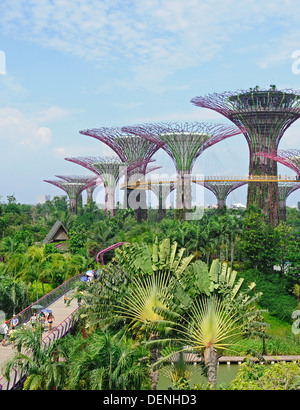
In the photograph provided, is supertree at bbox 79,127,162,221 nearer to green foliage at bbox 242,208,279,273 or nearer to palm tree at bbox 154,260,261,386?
green foliage at bbox 242,208,279,273

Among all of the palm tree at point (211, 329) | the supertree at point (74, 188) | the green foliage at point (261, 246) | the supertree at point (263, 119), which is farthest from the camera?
the supertree at point (74, 188)

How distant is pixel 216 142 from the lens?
1500 inches

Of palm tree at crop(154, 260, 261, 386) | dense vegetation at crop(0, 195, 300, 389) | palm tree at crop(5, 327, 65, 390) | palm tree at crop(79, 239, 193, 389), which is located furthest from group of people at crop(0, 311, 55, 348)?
palm tree at crop(154, 260, 261, 386)

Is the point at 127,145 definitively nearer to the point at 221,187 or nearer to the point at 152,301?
the point at 221,187

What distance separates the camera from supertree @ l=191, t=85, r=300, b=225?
36.0 meters

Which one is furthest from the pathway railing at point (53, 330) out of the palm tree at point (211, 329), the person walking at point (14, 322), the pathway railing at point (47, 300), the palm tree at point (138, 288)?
the palm tree at point (211, 329)

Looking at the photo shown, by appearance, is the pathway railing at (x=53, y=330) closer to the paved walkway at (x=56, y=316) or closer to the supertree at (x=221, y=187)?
the paved walkway at (x=56, y=316)

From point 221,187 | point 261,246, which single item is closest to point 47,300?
point 261,246

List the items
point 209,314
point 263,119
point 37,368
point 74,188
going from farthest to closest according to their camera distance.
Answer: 1. point 74,188
2. point 263,119
3. point 209,314
4. point 37,368

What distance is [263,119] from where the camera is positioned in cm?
3650

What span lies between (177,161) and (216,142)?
147 inches

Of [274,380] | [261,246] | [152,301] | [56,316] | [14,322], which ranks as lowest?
[56,316]

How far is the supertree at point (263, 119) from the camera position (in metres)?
36.0
